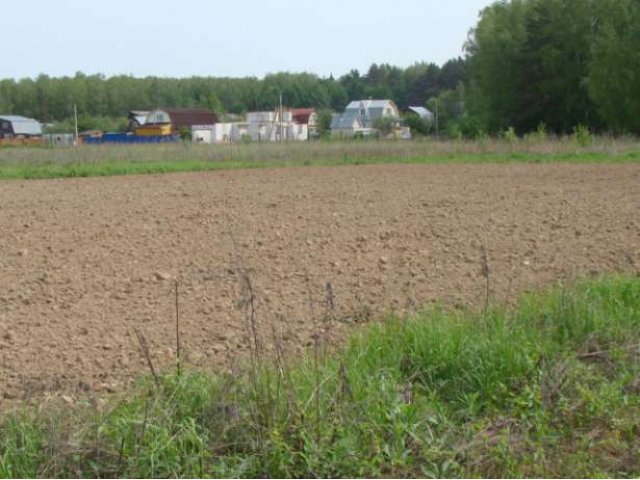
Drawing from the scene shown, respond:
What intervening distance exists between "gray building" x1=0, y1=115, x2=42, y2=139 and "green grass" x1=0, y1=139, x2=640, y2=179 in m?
49.1

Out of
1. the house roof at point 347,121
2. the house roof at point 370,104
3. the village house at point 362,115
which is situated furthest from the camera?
the house roof at point 370,104

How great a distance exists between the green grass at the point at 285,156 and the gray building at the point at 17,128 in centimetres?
4909

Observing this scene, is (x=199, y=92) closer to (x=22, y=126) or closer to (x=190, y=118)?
(x=190, y=118)

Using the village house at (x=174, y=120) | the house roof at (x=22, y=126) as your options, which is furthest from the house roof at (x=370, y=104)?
the house roof at (x=22, y=126)

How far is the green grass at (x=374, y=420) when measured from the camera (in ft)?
12.9

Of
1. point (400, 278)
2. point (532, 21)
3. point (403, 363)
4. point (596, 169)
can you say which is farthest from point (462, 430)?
point (532, 21)

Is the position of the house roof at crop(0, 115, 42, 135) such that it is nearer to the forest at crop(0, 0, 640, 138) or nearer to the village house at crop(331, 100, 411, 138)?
the village house at crop(331, 100, 411, 138)

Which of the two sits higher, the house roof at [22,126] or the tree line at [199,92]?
the tree line at [199,92]

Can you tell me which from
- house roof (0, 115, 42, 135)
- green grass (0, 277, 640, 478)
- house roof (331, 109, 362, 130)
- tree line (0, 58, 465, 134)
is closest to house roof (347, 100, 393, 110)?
house roof (331, 109, 362, 130)

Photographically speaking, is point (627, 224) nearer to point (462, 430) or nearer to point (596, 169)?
point (462, 430)

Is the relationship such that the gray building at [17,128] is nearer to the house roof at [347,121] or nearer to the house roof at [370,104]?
the house roof at [347,121]

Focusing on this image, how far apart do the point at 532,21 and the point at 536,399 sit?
49.8 m

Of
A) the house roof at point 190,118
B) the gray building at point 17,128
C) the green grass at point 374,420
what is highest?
the house roof at point 190,118

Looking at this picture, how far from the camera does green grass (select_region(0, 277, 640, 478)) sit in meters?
3.94
